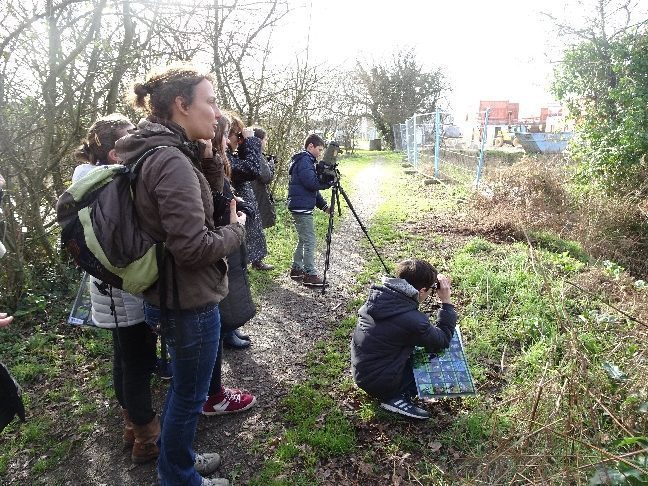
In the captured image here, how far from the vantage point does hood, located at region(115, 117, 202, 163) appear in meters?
1.83

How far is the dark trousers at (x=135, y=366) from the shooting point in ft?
8.40

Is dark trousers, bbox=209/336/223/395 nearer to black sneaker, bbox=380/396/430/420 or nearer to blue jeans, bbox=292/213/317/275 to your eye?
black sneaker, bbox=380/396/430/420

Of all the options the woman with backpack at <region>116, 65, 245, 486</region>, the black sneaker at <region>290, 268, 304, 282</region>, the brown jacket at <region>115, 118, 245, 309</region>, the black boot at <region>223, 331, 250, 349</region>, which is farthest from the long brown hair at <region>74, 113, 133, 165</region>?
the black sneaker at <region>290, 268, 304, 282</region>

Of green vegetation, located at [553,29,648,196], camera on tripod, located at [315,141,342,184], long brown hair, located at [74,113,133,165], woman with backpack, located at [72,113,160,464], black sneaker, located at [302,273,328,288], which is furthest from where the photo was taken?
green vegetation, located at [553,29,648,196]

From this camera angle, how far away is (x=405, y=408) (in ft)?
10.2

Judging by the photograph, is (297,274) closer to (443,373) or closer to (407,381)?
→ (407,381)

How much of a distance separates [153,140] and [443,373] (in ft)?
7.89

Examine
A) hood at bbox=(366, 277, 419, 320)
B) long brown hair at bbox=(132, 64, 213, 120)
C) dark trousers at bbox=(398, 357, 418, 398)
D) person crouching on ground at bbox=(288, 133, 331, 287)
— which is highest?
long brown hair at bbox=(132, 64, 213, 120)

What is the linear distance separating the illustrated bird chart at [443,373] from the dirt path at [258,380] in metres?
1.02

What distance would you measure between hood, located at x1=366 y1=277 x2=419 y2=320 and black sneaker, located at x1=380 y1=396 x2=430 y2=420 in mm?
591

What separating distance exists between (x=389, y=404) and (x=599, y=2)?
378 inches

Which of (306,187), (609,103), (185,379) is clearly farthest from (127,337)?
(609,103)

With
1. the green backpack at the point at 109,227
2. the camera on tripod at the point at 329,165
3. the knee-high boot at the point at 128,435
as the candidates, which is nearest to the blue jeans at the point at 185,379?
the green backpack at the point at 109,227

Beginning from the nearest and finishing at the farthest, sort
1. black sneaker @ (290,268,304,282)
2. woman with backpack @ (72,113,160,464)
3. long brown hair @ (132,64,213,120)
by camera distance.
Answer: long brown hair @ (132,64,213,120), woman with backpack @ (72,113,160,464), black sneaker @ (290,268,304,282)
